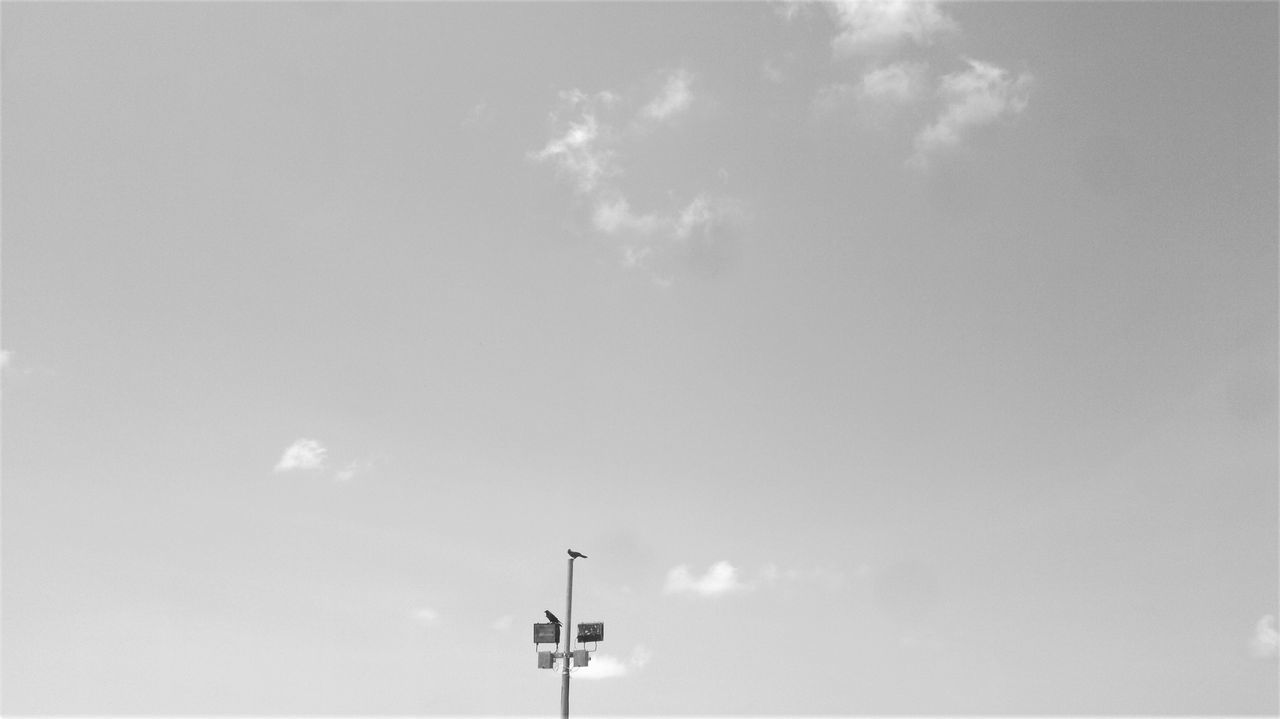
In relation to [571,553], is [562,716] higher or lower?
lower

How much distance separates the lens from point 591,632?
38188mm

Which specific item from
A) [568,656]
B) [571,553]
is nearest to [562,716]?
[568,656]

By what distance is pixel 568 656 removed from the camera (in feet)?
124

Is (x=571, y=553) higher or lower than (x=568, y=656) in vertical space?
higher

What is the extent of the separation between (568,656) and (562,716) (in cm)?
203

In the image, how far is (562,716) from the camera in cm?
3734

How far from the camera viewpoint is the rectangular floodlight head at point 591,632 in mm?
38094

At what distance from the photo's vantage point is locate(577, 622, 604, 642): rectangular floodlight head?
38094mm

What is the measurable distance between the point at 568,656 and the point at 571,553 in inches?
141

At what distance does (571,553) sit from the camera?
1527 inches

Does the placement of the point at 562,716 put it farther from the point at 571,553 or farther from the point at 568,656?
the point at 571,553
